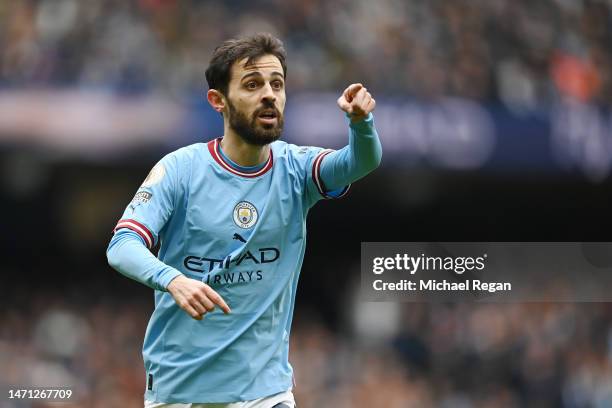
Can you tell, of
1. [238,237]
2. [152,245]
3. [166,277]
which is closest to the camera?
[166,277]

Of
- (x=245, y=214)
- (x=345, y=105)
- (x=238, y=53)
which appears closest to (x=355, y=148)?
(x=345, y=105)

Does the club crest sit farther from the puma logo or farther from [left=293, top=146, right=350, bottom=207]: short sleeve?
[left=293, top=146, right=350, bottom=207]: short sleeve

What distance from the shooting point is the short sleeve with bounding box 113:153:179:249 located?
13.1ft

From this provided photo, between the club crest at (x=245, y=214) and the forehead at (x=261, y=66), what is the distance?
0.54 m

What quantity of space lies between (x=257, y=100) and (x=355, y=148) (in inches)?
18.5

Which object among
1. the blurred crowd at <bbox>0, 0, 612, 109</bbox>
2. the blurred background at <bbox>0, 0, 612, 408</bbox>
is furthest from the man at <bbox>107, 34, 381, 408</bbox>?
the blurred crowd at <bbox>0, 0, 612, 109</bbox>

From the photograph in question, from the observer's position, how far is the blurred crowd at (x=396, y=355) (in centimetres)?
1116

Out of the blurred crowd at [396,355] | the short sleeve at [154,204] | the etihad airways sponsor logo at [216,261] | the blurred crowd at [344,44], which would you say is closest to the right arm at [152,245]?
the short sleeve at [154,204]

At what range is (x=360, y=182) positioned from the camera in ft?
37.6

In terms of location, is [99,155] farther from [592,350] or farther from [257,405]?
[257,405]

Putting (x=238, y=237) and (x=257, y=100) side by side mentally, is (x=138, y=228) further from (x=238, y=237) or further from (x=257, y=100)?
(x=257, y=100)

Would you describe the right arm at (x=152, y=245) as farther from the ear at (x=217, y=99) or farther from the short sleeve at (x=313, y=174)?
the short sleeve at (x=313, y=174)

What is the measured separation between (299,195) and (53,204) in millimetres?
7704

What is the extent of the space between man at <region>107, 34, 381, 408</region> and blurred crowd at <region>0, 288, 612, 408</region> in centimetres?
697
